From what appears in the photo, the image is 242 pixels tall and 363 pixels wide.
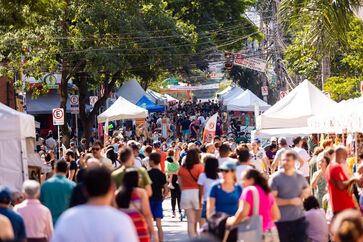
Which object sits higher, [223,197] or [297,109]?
[297,109]

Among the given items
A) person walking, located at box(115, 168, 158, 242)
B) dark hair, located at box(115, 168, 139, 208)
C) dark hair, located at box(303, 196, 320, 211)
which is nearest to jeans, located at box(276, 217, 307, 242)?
dark hair, located at box(303, 196, 320, 211)

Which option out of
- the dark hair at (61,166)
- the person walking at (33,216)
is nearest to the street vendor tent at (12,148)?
the dark hair at (61,166)

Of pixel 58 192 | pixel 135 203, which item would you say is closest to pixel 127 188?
pixel 135 203

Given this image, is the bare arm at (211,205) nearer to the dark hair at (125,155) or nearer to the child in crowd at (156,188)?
the dark hair at (125,155)

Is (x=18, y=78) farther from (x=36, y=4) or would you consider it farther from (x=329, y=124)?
(x=329, y=124)

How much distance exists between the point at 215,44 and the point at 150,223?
4876 centimetres

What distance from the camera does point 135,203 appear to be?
11867mm

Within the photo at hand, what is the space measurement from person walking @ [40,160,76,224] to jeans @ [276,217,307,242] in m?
2.83

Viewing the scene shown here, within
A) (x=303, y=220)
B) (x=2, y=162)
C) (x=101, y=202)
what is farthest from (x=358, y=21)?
(x=101, y=202)

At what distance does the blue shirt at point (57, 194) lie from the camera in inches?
540

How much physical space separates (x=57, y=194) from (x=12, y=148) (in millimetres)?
5293

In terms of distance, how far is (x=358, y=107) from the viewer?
784 inches

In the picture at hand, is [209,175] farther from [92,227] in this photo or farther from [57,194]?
[92,227]

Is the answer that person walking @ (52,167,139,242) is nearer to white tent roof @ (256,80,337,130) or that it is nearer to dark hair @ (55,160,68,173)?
dark hair @ (55,160,68,173)
